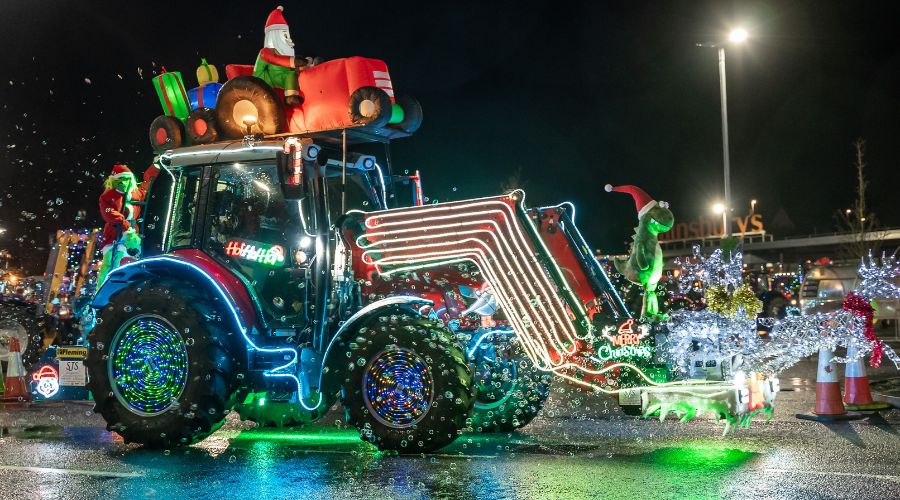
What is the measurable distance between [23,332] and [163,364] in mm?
8054

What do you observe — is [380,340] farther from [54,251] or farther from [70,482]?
[54,251]

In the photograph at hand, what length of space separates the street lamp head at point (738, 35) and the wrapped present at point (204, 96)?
16.2 meters

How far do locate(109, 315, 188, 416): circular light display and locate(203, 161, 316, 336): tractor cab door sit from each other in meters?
0.83

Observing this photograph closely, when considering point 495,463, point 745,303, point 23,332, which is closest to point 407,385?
point 495,463

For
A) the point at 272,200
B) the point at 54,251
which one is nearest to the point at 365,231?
the point at 272,200

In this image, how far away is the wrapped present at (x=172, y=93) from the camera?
9.58 metres

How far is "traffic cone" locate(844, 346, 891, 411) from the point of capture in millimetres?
11328

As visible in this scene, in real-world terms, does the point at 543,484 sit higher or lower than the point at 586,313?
lower

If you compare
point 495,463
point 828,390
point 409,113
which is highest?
point 409,113

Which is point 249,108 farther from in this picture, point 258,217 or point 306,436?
point 306,436

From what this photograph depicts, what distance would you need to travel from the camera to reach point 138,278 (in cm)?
901

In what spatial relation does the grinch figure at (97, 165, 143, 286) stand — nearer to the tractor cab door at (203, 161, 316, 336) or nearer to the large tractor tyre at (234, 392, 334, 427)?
the tractor cab door at (203, 161, 316, 336)

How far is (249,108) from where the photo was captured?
8773 millimetres

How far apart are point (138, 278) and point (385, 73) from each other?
9.94ft
